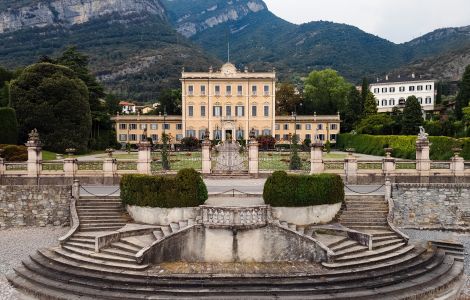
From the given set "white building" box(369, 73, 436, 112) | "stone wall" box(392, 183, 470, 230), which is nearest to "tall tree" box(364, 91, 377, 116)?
"white building" box(369, 73, 436, 112)

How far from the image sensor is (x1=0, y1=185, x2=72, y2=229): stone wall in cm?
2077

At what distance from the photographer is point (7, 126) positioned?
131 feet

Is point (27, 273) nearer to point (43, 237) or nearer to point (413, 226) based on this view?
point (43, 237)

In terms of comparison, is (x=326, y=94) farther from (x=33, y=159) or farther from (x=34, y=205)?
(x=34, y=205)

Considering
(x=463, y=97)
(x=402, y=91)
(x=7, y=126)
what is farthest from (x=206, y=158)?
(x=402, y=91)

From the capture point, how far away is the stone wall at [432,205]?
20.9m

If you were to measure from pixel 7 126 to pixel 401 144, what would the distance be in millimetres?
38933

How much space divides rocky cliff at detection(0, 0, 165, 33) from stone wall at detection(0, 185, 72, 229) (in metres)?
167

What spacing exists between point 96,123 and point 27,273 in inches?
2070

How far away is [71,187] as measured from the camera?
67.6ft

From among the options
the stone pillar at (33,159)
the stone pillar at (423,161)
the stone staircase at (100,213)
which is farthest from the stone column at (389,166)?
the stone pillar at (33,159)

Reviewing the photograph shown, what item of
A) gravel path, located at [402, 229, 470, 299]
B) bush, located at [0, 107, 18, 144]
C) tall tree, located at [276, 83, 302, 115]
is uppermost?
tall tree, located at [276, 83, 302, 115]

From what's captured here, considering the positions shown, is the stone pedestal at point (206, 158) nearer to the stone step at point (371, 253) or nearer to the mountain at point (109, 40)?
the stone step at point (371, 253)

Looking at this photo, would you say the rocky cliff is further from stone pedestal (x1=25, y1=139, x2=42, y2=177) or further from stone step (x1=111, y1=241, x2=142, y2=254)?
stone step (x1=111, y1=241, x2=142, y2=254)
